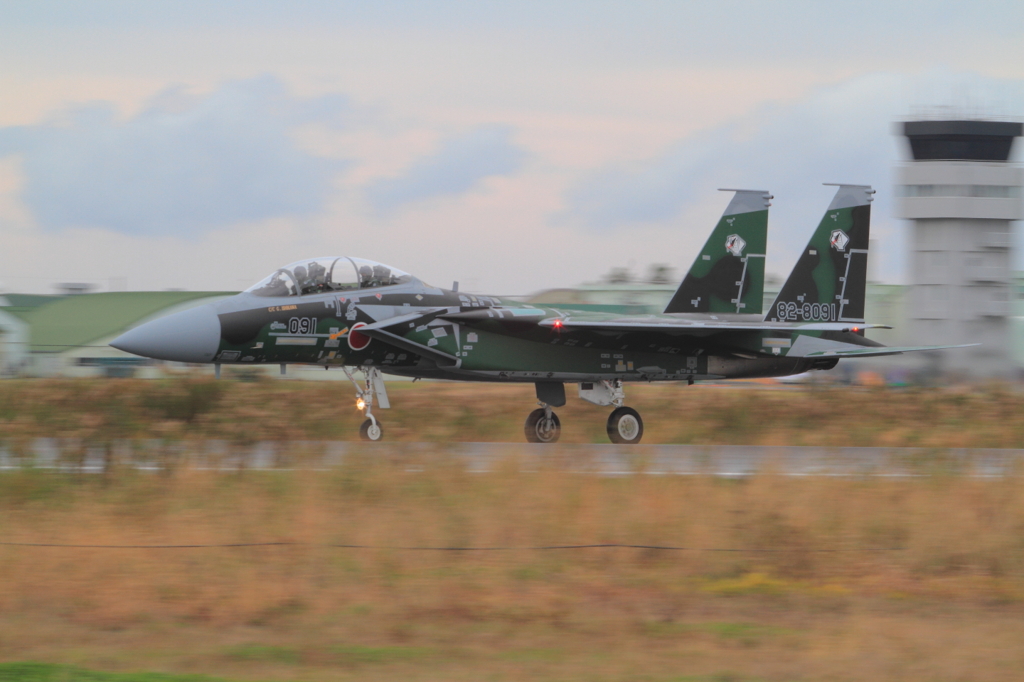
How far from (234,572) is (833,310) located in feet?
43.2

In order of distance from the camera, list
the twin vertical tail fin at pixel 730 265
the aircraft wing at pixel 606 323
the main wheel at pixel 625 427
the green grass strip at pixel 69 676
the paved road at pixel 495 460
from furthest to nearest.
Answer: the twin vertical tail fin at pixel 730 265 → the main wheel at pixel 625 427 → the aircraft wing at pixel 606 323 → the paved road at pixel 495 460 → the green grass strip at pixel 69 676

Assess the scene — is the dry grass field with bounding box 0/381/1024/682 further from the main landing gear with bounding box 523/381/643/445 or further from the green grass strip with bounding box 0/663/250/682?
the main landing gear with bounding box 523/381/643/445

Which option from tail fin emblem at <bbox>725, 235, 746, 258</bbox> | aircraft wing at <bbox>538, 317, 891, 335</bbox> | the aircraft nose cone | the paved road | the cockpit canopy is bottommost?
the paved road

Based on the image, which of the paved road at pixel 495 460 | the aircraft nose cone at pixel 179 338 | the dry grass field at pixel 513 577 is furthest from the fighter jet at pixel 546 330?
the dry grass field at pixel 513 577

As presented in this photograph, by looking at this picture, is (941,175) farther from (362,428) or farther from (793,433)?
(362,428)

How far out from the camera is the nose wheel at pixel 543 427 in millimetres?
15711

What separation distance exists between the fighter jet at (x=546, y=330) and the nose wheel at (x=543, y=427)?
0.02 m

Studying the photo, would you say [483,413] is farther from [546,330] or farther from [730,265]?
[730,265]

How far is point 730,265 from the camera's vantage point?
1684 centimetres

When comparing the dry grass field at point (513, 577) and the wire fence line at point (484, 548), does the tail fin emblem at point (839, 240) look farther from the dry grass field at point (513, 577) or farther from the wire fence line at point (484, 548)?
the wire fence line at point (484, 548)

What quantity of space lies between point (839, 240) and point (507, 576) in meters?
12.5

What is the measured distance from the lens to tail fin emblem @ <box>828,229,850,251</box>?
17641 millimetres

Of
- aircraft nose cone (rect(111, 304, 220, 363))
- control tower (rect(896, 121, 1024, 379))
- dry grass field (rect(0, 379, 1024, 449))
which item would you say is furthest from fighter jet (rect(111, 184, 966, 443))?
control tower (rect(896, 121, 1024, 379))

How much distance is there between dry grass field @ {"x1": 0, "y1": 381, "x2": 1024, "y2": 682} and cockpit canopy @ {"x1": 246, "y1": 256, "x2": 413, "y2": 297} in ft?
11.1
